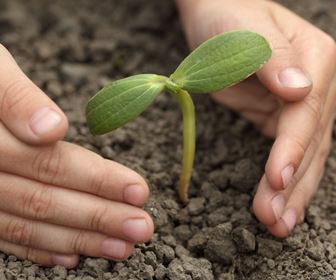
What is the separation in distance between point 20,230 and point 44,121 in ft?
0.84

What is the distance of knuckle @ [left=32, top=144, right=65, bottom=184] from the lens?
1.22 metres

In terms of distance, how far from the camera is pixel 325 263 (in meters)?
1.35

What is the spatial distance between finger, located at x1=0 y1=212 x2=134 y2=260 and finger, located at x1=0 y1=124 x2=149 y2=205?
94 mm

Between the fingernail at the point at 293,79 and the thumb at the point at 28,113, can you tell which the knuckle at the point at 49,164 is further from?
the fingernail at the point at 293,79

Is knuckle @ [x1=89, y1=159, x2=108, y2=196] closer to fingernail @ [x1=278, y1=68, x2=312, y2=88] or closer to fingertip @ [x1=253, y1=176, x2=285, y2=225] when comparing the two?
fingertip @ [x1=253, y1=176, x2=285, y2=225]

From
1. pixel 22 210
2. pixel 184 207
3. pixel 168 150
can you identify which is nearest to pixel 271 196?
pixel 184 207

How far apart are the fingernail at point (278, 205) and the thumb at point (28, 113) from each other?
1.55ft

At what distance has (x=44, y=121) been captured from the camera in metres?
1.16

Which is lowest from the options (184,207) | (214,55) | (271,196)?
(184,207)

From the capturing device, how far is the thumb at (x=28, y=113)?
1161 millimetres

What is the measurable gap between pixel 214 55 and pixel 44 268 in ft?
1.83

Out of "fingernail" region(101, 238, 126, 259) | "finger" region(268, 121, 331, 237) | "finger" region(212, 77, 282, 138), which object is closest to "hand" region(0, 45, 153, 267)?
"fingernail" region(101, 238, 126, 259)

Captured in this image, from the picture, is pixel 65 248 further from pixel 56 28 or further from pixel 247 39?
pixel 56 28

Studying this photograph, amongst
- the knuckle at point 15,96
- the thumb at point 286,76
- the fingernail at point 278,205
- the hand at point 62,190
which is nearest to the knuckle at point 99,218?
the hand at point 62,190
